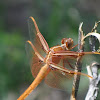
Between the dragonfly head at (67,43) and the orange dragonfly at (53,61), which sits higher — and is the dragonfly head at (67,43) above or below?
above

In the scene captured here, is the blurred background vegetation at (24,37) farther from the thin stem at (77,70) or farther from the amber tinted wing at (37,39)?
the thin stem at (77,70)

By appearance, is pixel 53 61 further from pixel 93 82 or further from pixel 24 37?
pixel 24 37

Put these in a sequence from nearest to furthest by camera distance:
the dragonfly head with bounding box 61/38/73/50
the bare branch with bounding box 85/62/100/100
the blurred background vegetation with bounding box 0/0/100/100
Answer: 1. the bare branch with bounding box 85/62/100/100
2. the dragonfly head with bounding box 61/38/73/50
3. the blurred background vegetation with bounding box 0/0/100/100

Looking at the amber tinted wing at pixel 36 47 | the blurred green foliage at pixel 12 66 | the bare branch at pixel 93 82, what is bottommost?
the blurred green foliage at pixel 12 66

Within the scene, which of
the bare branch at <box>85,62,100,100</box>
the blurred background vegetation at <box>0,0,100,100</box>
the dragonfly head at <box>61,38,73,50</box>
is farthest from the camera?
the blurred background vegetation at <box>0,0,100,100</box>

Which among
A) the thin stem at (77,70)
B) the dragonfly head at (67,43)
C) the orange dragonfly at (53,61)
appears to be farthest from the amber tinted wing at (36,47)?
the thin stem at (77,70)

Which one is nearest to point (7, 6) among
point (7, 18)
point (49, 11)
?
point (7, 18)

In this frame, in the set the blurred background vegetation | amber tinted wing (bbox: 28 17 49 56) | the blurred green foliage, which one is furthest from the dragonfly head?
the blurred green foliage

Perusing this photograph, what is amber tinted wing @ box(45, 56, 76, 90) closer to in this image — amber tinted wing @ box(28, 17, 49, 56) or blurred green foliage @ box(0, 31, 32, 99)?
amber tinted wing @ box(28, 17, 49, 56)

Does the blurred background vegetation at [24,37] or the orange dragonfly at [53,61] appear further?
the blurred background vegetation at [24,37]

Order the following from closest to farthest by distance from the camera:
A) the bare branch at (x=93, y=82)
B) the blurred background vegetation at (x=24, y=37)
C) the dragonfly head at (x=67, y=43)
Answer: the bare branch at (x=93, y=82) → the dragonfly head at (x=67, y=43) → the blurred background vegetation at (x=24, y=37)
